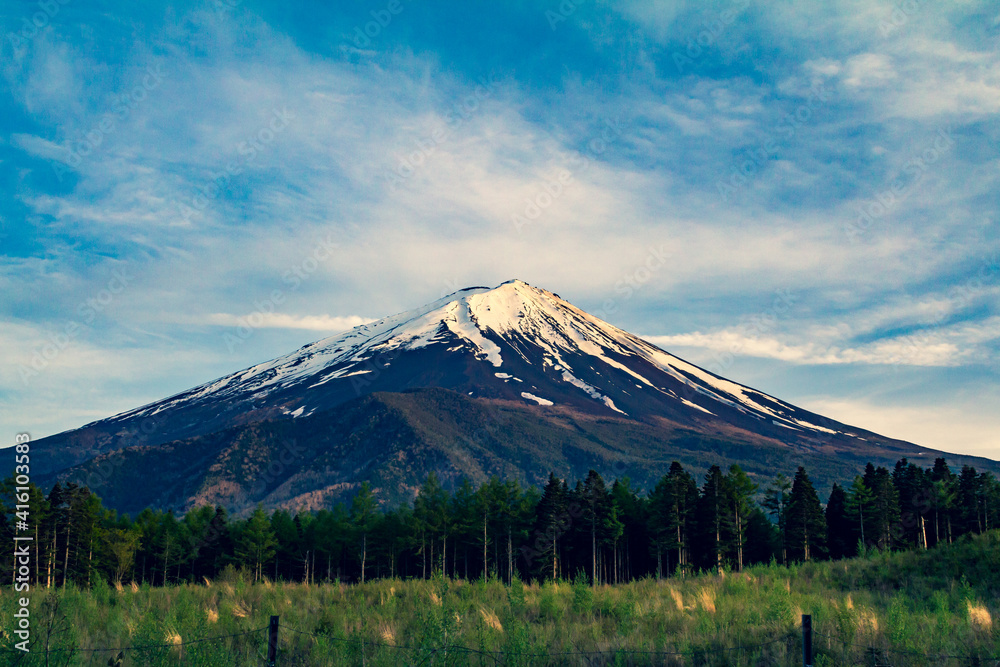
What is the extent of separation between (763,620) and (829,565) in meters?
11.9

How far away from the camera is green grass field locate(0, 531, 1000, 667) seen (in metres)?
10.7

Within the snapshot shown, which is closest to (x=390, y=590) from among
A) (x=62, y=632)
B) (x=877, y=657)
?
(x=62, y=632)

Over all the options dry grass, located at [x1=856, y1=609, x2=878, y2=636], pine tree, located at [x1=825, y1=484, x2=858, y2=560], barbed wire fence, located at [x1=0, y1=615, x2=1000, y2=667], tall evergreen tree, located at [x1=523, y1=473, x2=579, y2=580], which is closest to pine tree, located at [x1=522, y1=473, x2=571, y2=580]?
tall evergreen tree, located at [x1=523, y1=473, x2=579, y2=580]

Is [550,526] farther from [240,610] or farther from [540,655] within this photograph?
[540,655]

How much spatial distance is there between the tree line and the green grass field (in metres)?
29.0

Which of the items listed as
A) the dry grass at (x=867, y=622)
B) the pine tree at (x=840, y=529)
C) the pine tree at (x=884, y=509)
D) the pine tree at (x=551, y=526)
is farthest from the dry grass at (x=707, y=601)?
the pine tree at (x=840, y=529)

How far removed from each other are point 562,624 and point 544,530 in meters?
38.2

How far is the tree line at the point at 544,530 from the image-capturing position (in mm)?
48062

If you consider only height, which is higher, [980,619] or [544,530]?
[980,619]

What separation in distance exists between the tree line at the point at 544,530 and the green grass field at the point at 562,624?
29.0 meters

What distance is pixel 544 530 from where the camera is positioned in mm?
50750

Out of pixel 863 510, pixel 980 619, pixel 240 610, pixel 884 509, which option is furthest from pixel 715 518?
pixel 240 610

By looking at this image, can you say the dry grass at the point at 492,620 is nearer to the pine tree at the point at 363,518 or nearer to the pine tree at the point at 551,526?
the pine tree at the point at 551,526

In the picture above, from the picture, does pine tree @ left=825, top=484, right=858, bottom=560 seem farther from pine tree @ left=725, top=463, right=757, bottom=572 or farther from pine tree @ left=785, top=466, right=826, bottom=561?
pine tree @ left=725, top=463, right=757, bottom=572
